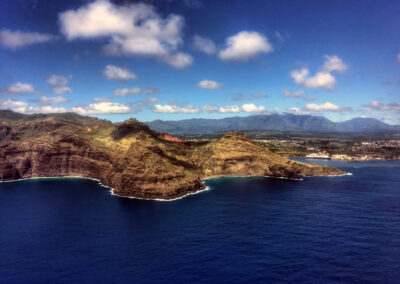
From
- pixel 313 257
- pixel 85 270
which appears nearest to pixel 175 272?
pixel 85 270

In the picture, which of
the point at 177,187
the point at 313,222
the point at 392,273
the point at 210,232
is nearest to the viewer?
the point at 392,273

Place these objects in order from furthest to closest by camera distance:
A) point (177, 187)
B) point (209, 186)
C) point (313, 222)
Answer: point (209, 186), point (177, 187), point (313, 222)

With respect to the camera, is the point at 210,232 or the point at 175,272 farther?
the point at 210,232

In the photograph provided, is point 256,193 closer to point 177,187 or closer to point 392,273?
point 177,187

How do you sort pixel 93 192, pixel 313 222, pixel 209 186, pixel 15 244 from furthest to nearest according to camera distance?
pixel 209 186 → pixel 93 192 → pixel 313 222 → pixel 15 244

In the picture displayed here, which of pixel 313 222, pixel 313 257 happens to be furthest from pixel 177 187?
pixel 313 257

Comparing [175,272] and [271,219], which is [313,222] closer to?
[271,219]
